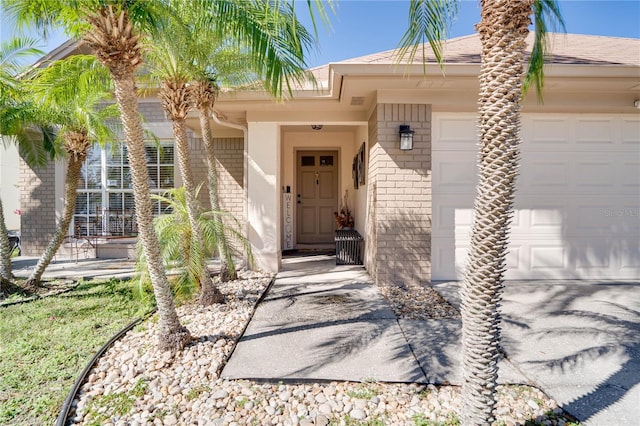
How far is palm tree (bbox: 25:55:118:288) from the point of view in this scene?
375 cm

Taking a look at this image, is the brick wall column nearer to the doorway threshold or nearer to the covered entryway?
the doorway threshold

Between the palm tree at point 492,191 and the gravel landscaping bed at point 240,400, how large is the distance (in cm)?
59

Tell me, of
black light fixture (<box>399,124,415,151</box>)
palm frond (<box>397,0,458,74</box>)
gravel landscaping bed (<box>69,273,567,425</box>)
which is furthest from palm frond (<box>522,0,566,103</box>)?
gravel landscaping bed (<box>69,273,567,425</box>)

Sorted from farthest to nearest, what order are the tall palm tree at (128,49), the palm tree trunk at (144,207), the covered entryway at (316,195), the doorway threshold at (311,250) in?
the covered entryway at (316,195) < the doorway threshold at (311,250) < the palm tree trunk at (144,207) < the tall palm tree at (128,49)

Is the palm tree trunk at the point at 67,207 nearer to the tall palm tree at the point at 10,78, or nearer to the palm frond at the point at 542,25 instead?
the tall palm tree at the point at 10,78

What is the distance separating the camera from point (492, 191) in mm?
1742

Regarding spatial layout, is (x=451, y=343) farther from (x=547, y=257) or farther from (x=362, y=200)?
A: (x=362, y=200)

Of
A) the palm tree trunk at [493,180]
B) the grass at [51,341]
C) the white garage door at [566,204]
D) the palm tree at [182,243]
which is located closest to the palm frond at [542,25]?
the palm tree trunk at [493,180]

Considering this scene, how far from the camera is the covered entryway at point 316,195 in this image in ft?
30.7

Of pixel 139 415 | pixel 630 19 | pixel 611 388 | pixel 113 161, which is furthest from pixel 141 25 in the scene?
pixel 630 19

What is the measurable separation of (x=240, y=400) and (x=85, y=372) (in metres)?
1.50

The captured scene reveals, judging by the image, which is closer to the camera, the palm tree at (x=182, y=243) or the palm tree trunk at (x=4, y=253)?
the palm tree at (x=182, y=243)

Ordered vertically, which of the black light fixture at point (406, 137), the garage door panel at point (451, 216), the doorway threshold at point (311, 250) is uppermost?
the black light fixture at point (406, 137)

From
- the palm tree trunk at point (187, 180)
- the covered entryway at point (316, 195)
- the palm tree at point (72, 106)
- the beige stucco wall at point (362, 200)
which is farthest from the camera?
the covered entryway at point (316, 195)
